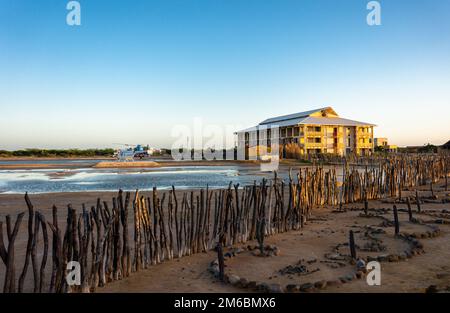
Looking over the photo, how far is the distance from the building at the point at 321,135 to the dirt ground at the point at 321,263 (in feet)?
107

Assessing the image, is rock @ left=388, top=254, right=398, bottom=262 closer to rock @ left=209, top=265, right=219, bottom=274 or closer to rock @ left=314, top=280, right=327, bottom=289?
rock @ left=314, top=280, right=327, bottom=289

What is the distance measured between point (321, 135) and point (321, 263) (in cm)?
3898

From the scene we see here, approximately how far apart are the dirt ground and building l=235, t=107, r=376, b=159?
32.6m

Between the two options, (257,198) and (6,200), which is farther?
(6,200)

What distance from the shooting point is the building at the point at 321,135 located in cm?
4275

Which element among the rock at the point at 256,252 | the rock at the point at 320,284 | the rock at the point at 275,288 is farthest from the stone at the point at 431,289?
the rock at the point at 256,252

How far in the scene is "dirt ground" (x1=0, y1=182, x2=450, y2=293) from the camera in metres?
5.04

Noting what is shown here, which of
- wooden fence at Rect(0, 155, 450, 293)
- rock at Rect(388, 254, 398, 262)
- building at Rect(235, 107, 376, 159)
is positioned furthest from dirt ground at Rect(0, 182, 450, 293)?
building at Rect(235, 107, 376, 159)

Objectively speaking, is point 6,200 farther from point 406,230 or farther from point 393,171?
point 393,171

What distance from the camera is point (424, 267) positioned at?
5.72 meters

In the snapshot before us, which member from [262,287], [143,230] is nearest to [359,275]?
[262,287]

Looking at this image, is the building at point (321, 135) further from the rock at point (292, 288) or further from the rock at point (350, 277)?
the rock at point (292, 288)
